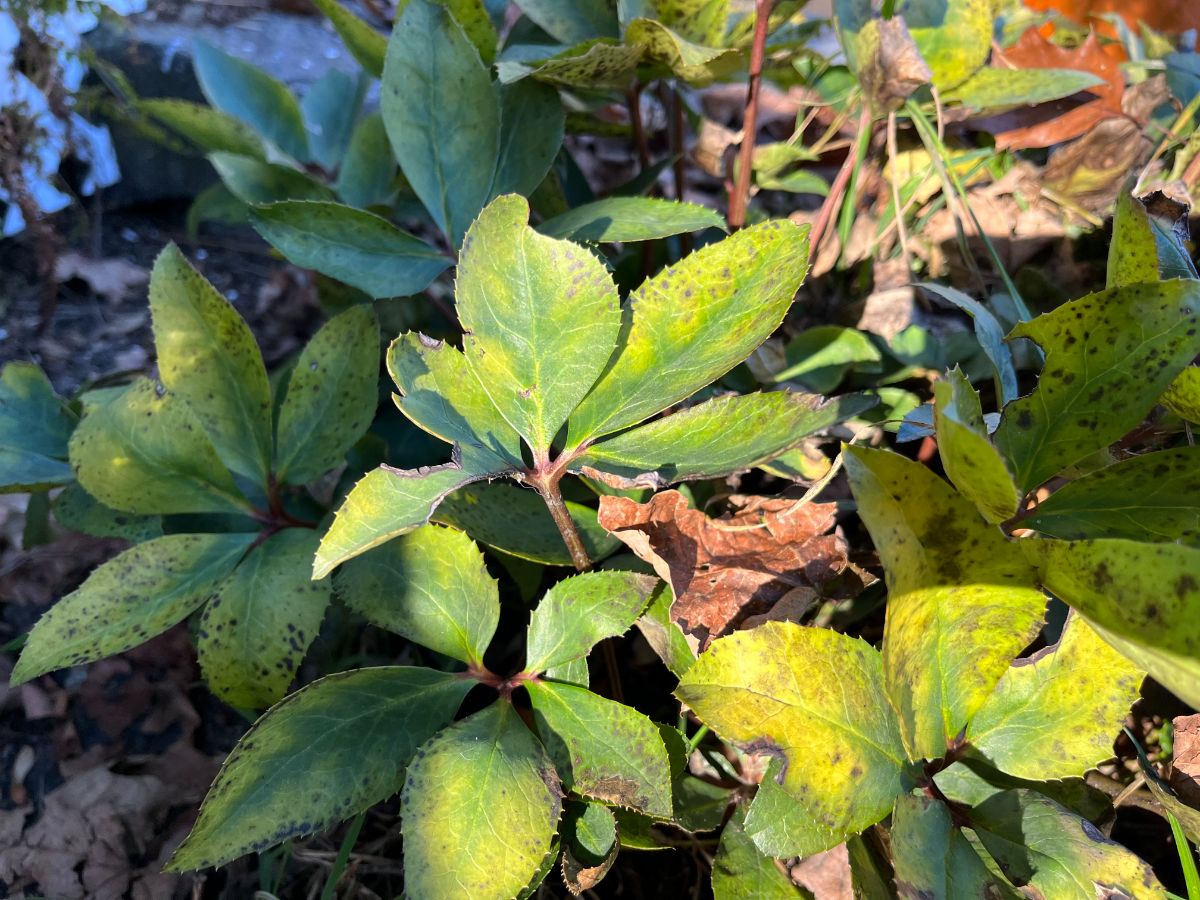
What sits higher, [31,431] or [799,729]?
[31,431]

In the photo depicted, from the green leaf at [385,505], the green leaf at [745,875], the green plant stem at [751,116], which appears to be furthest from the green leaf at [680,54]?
the green leaf at [745,875]

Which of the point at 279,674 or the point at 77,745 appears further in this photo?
the point at 77,745

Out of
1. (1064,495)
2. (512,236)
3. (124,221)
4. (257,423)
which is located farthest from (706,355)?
(124,221)

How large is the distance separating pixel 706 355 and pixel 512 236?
0.19m

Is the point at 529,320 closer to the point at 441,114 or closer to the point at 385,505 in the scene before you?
the point at 385,505

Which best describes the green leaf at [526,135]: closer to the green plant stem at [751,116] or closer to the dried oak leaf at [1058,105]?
the green plant stem at [751,116]

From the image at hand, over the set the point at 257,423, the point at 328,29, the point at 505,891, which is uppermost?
the point at 328,29

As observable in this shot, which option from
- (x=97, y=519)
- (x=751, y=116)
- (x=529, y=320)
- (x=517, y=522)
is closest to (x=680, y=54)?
(x=751, y=116)

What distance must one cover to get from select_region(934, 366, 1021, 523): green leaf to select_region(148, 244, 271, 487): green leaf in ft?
2.34

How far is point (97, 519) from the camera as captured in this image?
1.02 meters

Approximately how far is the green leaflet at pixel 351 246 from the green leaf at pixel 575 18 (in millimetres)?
315

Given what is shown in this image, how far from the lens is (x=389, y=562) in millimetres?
822

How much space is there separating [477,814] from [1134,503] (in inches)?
21.8

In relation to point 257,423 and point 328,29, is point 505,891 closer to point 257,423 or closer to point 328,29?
point 257,423
